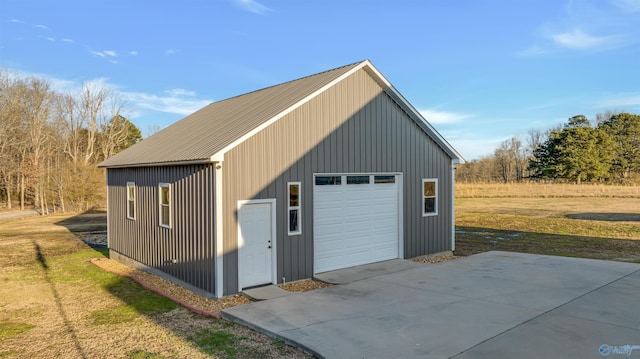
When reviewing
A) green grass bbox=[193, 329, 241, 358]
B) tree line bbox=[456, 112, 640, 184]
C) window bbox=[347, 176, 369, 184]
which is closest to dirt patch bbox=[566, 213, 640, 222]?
window bbox=[347, 176, 369, 184]

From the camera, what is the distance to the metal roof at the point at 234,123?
9.36 meters

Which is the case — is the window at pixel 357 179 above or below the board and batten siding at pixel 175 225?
above

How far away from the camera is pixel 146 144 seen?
1467 cm

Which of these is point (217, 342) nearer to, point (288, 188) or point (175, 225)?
point (288, 188)

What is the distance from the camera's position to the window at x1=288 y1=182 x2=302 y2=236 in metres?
10.0

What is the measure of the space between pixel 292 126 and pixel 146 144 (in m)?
7.04

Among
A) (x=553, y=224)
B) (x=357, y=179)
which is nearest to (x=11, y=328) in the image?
(x=357, y=179)

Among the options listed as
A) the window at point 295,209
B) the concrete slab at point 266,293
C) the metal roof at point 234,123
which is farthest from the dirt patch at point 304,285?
the metal roof at point 234,123

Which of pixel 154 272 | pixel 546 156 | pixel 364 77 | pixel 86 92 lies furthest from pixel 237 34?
pixel 546 156

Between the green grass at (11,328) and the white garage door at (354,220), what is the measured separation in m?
5.90

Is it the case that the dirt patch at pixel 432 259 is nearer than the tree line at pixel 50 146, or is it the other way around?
the dirt patch at pixel 432 259

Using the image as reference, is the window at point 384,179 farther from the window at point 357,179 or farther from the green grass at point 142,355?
the green grass at point 142,355

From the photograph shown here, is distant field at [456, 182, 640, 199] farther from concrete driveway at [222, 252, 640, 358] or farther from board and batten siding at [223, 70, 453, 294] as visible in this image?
concrete driveway at [222, 252, 640, 358]

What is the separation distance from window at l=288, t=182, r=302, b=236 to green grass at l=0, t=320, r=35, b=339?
5.32 m
